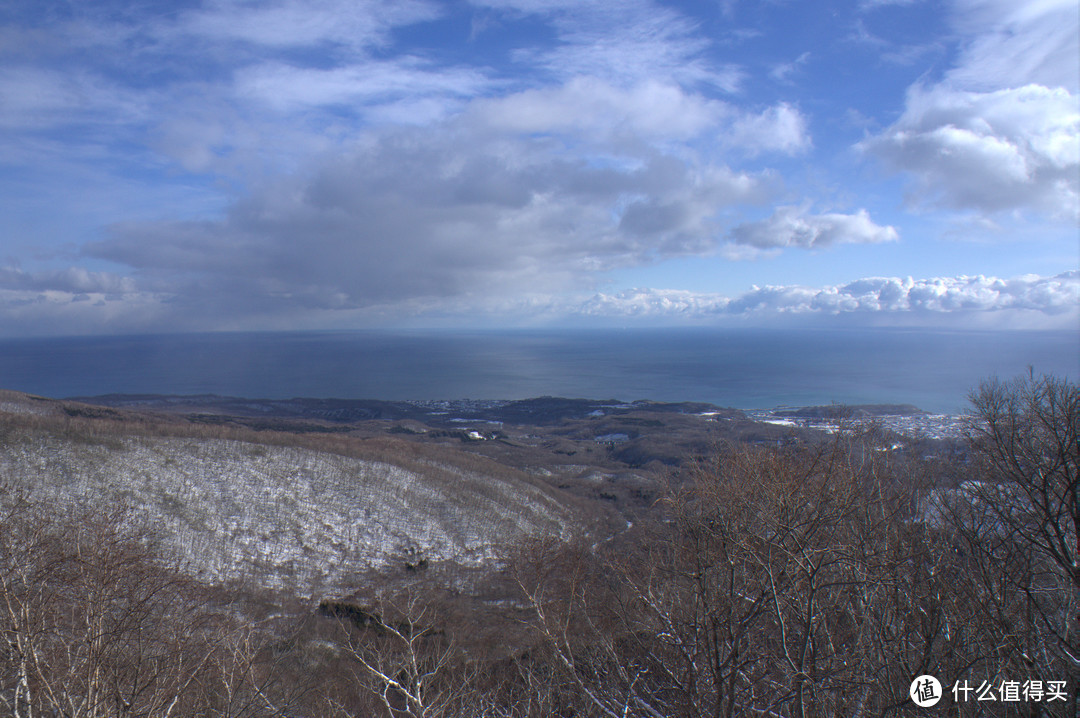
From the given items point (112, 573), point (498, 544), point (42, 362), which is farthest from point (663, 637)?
point (42, 362)

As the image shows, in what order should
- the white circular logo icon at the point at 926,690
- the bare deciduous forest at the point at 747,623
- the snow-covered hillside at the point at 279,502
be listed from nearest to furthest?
the white circular logo icon at the point at 926,690
the bare deciduous forest at the point at 747,623
the snow-covered hillside at the point at 279,502

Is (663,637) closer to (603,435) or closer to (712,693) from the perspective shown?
(712,693)

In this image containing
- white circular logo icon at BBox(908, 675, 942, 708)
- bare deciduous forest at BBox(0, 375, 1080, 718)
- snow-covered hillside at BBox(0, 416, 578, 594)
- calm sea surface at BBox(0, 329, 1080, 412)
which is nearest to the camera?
white circular logo icon at BBox(908, 675, 942, 708)

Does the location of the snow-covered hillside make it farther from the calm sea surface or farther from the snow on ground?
the calm sea surface

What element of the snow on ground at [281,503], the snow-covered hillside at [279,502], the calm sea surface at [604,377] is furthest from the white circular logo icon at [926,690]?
the calm sea surface at [604,377]

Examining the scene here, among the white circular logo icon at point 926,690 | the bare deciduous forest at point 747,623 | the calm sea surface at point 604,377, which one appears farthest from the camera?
the calm sea surface at point 604,377

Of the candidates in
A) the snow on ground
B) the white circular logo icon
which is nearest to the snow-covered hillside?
the snow on ground

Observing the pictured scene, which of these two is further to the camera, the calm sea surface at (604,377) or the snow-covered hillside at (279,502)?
the calm sea surface at (604,377)

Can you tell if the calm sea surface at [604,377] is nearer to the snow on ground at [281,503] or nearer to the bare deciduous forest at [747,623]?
the snow on ground at [281,503]
